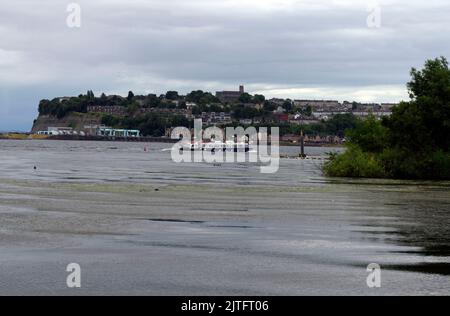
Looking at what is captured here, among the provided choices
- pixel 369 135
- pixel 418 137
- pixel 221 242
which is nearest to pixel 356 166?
pixel 418 137

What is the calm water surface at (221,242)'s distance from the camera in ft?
59.0

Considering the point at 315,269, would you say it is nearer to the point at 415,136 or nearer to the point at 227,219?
the point at 227,219

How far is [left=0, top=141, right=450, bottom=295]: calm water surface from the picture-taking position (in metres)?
18.0

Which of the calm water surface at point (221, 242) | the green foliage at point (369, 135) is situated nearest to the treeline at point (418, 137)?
the green foliage at point (369, 135)

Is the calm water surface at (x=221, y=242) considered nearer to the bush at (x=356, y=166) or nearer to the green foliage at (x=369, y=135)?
the bush at (x=356, y=166)

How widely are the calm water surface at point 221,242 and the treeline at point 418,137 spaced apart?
20996 millimetres

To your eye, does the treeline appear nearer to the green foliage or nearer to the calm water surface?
the green foliage

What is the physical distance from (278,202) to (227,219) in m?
8.86

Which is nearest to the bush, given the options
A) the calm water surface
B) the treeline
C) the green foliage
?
the treeline

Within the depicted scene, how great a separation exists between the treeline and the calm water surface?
2100 cm
